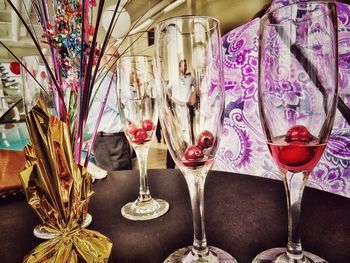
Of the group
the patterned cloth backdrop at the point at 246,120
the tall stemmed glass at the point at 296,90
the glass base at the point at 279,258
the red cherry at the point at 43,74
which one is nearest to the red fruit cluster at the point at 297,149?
the tall stemmed glass at the point at 296,90

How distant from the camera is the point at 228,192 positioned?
0.57m

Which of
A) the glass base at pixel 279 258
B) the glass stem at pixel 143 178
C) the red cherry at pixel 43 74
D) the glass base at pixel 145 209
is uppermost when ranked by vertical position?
the red cherry at pixel 43 74

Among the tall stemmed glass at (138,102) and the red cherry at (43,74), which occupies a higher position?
the red cherry at (43,74)

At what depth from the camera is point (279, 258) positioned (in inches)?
13.5

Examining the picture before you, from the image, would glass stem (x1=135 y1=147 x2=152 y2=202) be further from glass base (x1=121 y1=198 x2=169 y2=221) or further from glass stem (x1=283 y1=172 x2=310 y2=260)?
glass stem (x1=283 y1=172 x2=310 y2=260)

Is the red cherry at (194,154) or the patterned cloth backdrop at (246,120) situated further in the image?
the patterned cloth backdrop at (246,120)

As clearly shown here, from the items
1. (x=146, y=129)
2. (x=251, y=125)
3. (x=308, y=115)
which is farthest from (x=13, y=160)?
(x=251, y=125)

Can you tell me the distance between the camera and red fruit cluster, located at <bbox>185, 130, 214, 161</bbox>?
36cm

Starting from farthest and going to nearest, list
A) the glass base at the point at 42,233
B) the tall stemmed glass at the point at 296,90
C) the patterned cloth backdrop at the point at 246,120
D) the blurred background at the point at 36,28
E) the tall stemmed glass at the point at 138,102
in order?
the patterned cloth backdrop at the point at 246,120 < the blurred background at the point at 36,28 < the tall stemmed glass at the point at 138,102 < the glass base at the point at 42,233 < the tall stemmed glass at the point at 296,90

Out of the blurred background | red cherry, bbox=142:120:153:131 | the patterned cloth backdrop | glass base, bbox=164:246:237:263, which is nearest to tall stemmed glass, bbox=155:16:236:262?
glass base, bbox=164:246:237:263

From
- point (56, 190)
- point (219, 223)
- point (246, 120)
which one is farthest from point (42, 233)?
point (246, 120)

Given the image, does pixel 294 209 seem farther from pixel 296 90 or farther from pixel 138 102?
pixel 138 102

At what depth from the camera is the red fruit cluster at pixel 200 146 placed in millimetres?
358

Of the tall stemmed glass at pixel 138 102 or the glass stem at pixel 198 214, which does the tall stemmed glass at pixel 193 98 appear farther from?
the tall stemmed glass at pixel 138 102
